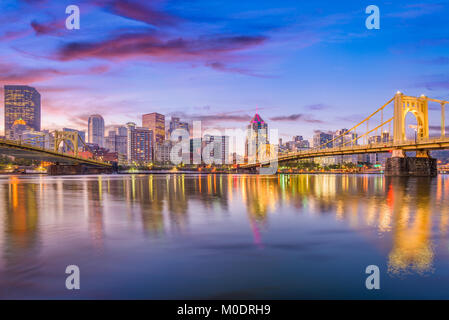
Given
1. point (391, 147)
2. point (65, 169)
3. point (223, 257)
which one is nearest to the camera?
point (223, 257)

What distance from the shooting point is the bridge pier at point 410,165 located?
69812 millimetres

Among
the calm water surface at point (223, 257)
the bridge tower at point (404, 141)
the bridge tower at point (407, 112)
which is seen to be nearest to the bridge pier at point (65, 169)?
the bridge tower at point (404, 141)

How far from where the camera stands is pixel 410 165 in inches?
2790

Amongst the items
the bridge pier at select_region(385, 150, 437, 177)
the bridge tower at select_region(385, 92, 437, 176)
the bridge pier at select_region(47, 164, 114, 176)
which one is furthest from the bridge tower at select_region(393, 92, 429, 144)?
the bridge pier at select_region(47, 164, 114, 176)

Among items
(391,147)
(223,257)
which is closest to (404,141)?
(391,147)

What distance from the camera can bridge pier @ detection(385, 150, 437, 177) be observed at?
229 ft

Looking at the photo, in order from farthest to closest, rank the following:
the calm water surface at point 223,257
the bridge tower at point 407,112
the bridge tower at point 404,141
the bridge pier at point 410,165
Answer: the bridge tower at point 407,112
the bridge tower at point 404,141
the bridge pier at point 410,165
the calm water surface at point 223,257

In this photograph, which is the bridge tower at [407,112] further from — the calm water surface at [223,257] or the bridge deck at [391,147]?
the calm water surface at [223,257]

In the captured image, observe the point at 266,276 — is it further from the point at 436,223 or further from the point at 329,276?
the point at 436,223

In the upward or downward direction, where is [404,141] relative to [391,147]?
upward

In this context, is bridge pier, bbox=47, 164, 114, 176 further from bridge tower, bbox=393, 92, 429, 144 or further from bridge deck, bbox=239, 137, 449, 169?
bridge tower, bbox=393, 92, 429, 144

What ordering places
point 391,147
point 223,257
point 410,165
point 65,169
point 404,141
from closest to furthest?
point 223,257 → point 404,141 → point 391,147 → point 410,165 → point 65,169

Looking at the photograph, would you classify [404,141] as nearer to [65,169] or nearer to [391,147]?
[391,147]
